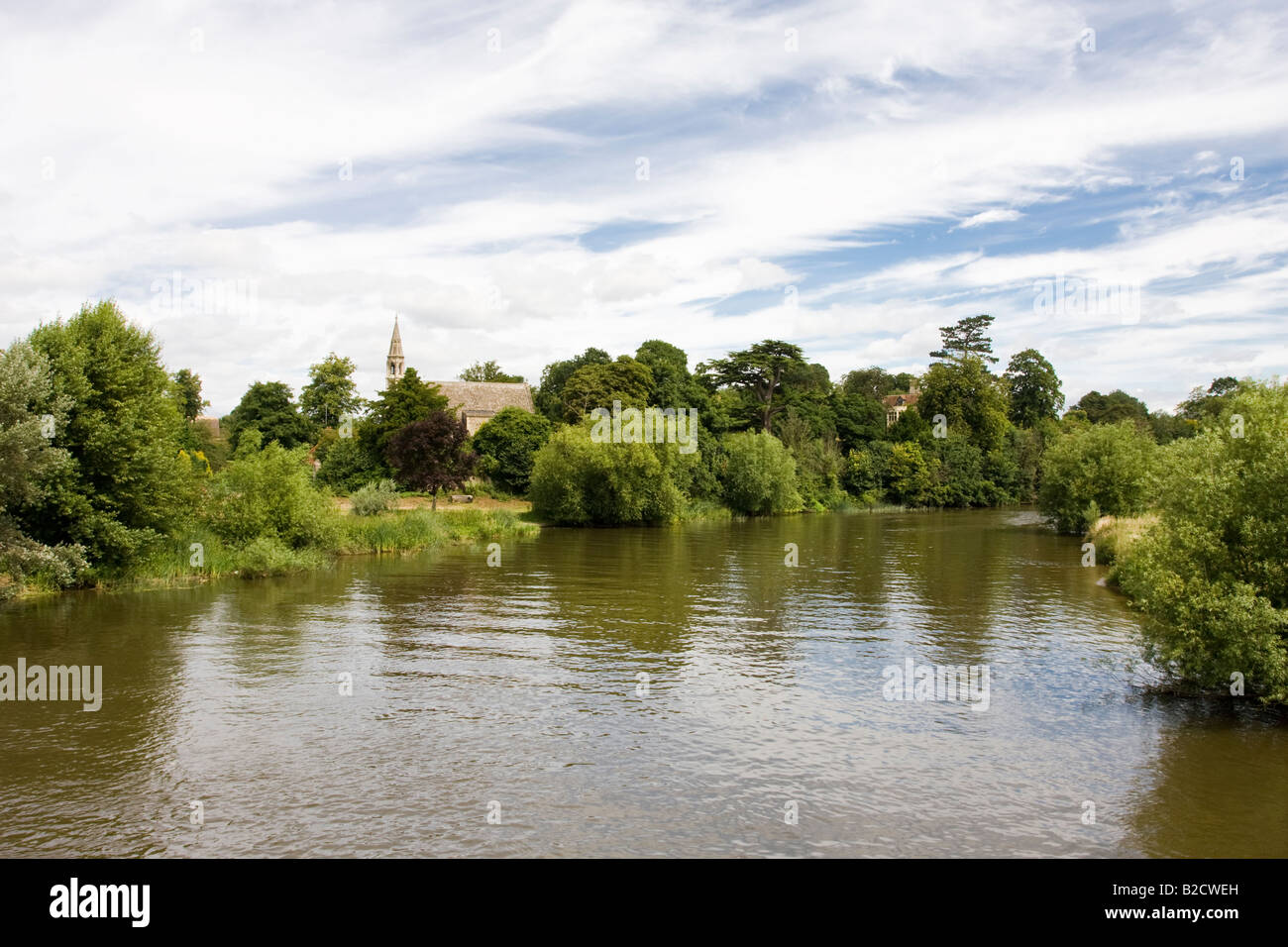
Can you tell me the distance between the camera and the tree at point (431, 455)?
54594 millimetres

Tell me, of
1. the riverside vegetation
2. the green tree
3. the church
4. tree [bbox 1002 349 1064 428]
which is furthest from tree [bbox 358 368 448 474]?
tree [bbox 1002 349 1064 428]

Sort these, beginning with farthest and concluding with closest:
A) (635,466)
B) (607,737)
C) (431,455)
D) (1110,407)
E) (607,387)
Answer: (1110,407)
(607,387)
(431,455)
(635,466)
(607,737)

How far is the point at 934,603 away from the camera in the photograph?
2583 centimetres

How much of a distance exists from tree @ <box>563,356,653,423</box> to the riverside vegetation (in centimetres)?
19

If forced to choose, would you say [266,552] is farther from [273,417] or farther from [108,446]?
[273,417]

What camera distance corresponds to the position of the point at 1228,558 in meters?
14.0

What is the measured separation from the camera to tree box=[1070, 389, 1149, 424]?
11056 cm

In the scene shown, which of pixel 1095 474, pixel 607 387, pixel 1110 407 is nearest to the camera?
pixel 1095 474

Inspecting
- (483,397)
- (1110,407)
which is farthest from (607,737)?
(1110,407)

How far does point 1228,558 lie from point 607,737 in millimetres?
10237
